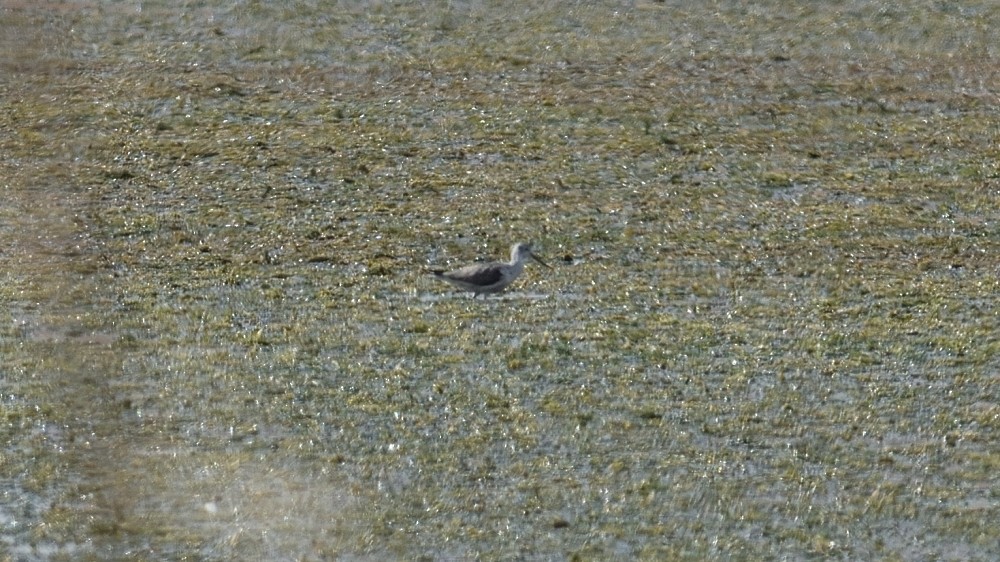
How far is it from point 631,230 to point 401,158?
180cm

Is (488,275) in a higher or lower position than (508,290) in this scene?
higher

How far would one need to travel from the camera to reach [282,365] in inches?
283

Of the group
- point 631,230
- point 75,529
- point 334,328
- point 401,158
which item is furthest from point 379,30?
point 75,529

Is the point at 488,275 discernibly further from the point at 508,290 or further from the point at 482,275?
the point at 508,290

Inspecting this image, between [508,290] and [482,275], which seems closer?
[482,275]

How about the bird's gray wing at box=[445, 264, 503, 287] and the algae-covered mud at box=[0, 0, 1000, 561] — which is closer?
the algae-covered mud at box=[0, 0, 1000, 561]

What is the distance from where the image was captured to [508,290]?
792 cm

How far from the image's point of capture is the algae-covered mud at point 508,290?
6.06 m

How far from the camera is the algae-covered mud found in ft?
19.9

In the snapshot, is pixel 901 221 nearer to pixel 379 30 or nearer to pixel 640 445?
pixel 640 445

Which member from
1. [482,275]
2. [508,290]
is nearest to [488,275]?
[482,275]

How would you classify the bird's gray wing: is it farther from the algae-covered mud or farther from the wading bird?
the algae-covered mud

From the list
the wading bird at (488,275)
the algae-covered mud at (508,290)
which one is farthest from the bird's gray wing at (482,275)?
the algae-covered mud at (508,290)

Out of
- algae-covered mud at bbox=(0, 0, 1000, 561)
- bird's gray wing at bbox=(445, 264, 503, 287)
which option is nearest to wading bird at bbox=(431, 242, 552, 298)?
bird's gray wing at bbox=(445, 264, 503, 287)
